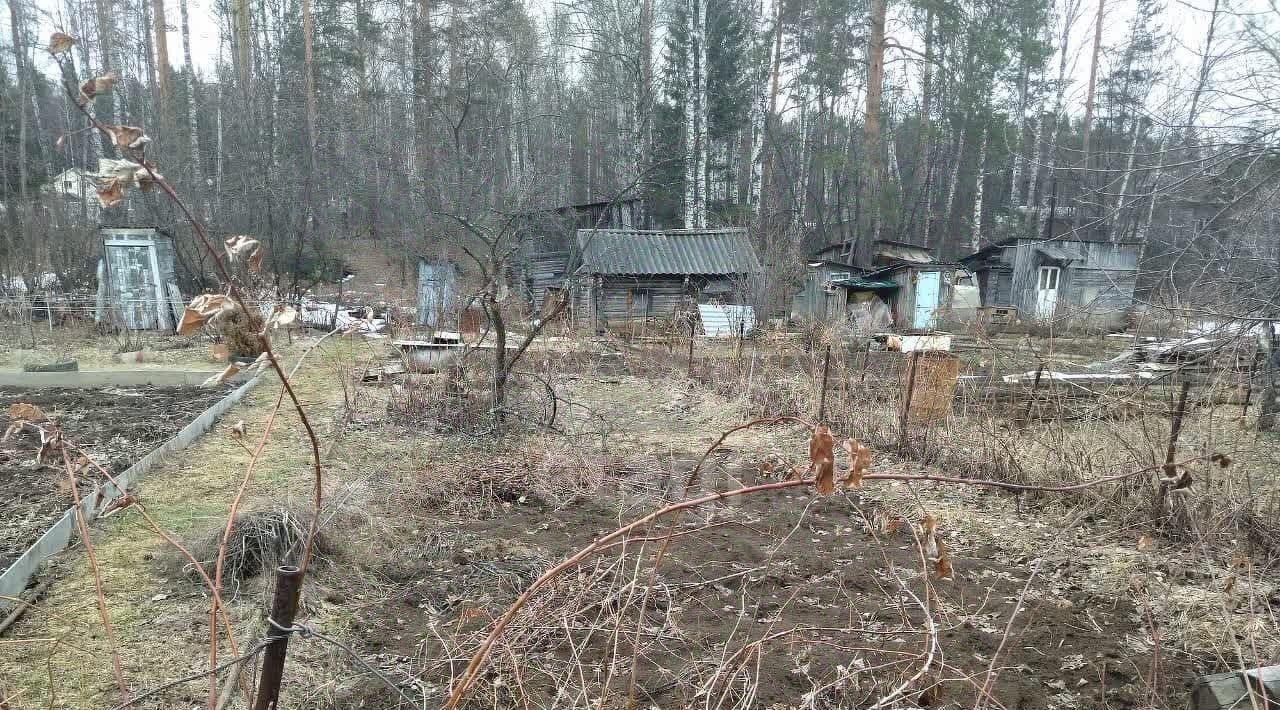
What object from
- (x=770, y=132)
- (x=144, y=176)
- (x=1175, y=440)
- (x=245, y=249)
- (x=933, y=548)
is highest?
(x=770, y=132)

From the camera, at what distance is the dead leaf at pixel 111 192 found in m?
1.16

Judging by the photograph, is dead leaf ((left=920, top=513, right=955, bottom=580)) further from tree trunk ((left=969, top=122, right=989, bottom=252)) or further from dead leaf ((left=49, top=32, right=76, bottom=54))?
tree trunk ((left=969, top=122, right=989, bottom=252))

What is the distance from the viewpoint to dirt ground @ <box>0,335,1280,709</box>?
3.22 m

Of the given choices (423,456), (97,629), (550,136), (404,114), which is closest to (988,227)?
(550,136)

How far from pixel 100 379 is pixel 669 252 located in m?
14.5

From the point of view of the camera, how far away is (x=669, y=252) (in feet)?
69.2

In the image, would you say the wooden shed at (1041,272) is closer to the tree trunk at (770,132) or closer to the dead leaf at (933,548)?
the tree trunk at (770,132)

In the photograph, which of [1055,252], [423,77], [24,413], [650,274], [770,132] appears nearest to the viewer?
[24,413]

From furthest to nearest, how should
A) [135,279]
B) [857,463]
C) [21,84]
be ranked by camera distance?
[21,84], [135,279], [857,463]

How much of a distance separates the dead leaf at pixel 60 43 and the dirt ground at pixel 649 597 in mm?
1555

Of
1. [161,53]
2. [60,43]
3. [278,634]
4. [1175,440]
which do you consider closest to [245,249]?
[60,43]

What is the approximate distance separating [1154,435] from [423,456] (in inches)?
253

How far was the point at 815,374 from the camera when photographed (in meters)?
8.86

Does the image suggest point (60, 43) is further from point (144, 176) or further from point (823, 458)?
point (823, 458)
